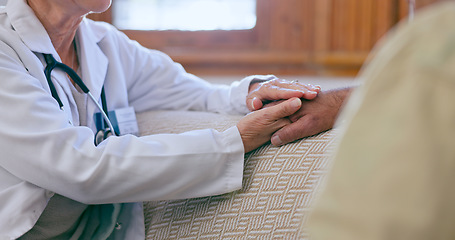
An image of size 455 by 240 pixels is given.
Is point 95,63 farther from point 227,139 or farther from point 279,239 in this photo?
point 279,239

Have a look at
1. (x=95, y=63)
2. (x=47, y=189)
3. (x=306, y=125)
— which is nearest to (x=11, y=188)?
(x=47, y=189)

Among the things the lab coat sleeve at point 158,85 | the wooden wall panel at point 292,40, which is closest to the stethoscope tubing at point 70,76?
the lab coat sleeve at point 158,85

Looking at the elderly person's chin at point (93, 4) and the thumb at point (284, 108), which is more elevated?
the elderly person's chin at point (93, 4)

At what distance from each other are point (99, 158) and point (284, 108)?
373 millimetres

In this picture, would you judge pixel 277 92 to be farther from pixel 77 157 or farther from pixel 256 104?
pixel 77 157

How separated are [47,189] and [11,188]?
67 mm

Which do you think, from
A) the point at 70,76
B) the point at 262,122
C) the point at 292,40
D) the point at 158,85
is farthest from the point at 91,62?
the point at 292,40

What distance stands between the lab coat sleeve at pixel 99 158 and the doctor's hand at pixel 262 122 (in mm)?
21

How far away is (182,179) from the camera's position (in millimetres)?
1071

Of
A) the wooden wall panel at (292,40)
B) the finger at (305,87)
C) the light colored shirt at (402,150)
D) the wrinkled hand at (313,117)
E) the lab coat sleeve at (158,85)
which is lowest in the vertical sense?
the wooden wall panel at (292,40)

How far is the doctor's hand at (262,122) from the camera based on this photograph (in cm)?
110

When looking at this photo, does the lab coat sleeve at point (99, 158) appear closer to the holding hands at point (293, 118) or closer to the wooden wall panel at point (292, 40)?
the holding hands at point (293, 118)

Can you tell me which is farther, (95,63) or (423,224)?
(95,63)

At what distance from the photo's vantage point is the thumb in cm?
110
